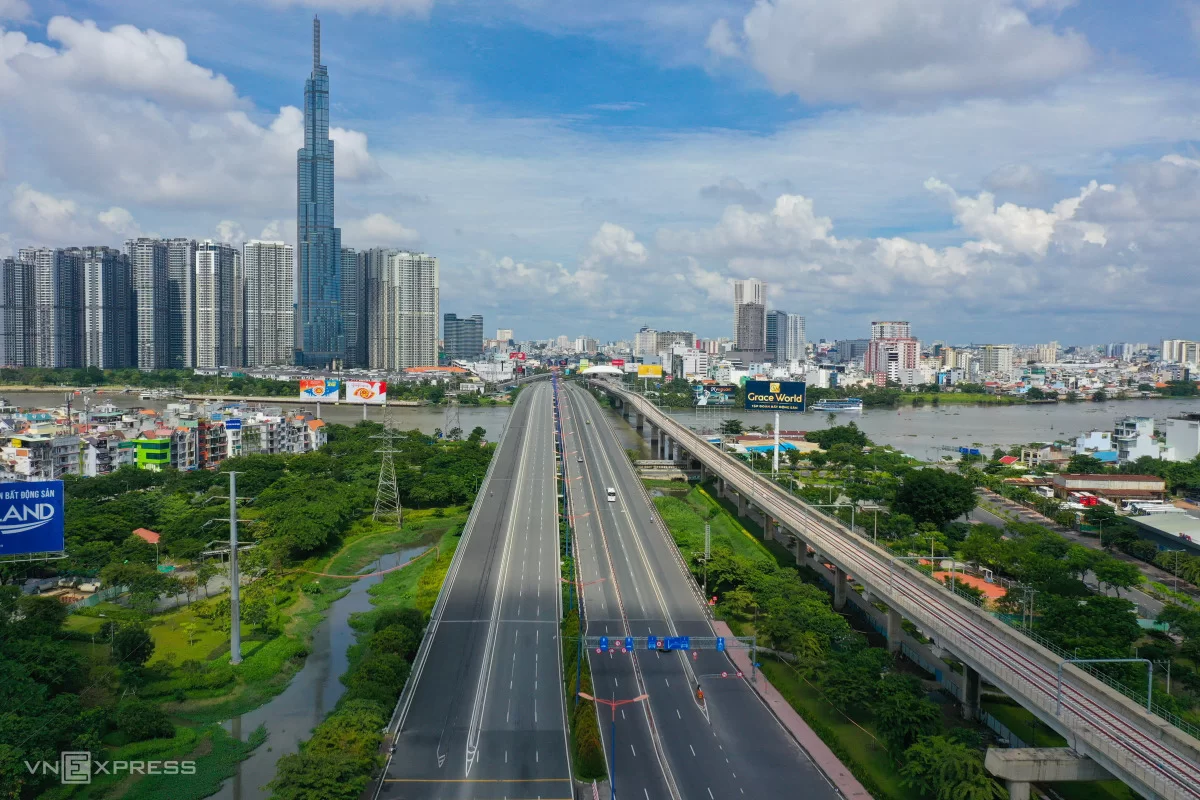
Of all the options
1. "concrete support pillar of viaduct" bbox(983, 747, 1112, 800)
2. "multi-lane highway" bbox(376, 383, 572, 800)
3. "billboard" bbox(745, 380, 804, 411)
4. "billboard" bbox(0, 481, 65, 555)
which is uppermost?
"billboard" bbox(745, 380, 804, 411)


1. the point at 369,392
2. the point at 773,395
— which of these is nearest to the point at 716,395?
the point at 369,392

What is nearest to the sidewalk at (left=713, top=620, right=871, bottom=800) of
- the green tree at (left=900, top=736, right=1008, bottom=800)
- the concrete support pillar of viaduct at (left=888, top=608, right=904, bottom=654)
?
the green tree at (left=900, top=736, right=1008, bottom=800)

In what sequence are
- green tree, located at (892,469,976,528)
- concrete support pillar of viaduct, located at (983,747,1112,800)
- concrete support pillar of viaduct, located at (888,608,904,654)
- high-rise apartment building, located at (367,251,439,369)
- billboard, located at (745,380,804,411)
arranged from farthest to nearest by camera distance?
high-rise apartment building, located at (367,251,439,369)
billboard, located at (745,380,804,411)
green tree, located at (892,469,976,528)
concrete support pillar of viaduct, located at (888,608,904,654)
concrete support pillar of viaduct, located at (983,747,1112,800)

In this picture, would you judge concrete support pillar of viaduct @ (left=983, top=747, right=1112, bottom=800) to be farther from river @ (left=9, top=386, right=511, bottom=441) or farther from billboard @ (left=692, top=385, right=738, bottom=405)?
billboard @ (left=692, top=385, right=738, bottom=405)

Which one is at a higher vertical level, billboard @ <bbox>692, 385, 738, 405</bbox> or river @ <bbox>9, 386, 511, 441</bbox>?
billboard @ <bbox>692, 385, 738, 405</bbox>

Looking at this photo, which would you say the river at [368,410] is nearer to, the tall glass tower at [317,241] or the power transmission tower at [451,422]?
the power transmission tower at [451,422]

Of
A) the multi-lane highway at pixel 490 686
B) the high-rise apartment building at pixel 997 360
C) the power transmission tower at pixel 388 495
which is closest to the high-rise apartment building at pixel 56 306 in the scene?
the power transmission tower at pixel 388 495

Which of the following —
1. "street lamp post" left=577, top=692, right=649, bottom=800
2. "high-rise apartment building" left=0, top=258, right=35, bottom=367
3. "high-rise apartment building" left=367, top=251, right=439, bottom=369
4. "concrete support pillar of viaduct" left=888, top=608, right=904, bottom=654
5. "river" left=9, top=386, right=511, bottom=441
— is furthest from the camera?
"high-rise apartment building" left=367, top=251, right=439, bottom=369
